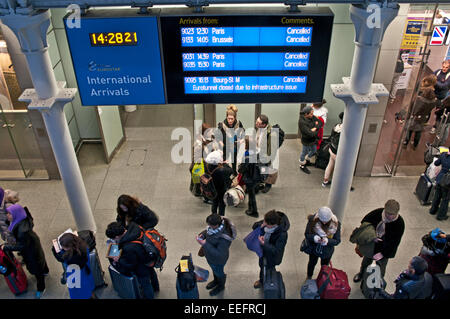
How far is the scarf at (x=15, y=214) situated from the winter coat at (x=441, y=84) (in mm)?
8571

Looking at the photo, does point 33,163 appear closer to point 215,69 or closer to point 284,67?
point 215,69

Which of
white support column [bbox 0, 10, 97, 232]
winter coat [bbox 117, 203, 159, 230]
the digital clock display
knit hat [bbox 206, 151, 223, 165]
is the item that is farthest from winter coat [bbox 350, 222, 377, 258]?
white support column [bbox 0, 10, 97, 232]

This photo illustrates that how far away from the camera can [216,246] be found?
20.0 feet

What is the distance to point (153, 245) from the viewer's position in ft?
19.6

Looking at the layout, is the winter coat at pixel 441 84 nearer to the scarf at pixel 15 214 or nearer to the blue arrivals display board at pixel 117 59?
the blue arrivals display board at pixel 117 59

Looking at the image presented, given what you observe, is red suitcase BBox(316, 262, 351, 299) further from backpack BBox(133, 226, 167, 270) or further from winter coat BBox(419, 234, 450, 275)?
backpack BBox(133, 226, 167, 270)

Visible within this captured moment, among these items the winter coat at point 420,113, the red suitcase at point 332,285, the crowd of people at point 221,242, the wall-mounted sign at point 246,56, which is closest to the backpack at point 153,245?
the crowd of people at point 221,242

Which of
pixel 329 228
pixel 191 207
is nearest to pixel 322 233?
pixel 329 228

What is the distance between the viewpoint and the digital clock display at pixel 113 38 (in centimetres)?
566

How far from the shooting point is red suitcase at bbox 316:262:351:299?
20.1 ft

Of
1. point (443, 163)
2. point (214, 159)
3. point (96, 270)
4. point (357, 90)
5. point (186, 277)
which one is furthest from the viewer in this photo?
point (443, 163)

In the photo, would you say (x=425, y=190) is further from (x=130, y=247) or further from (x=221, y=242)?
(x=130, y=247)

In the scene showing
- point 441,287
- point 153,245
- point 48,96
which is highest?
point 48,96

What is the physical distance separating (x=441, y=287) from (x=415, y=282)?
0.51 meters
